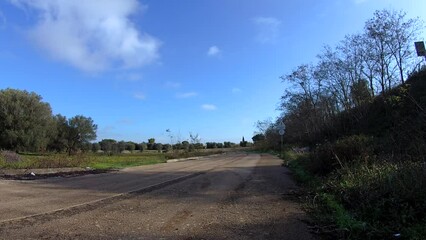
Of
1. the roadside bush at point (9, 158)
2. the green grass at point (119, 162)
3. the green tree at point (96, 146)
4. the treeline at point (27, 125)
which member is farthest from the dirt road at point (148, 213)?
the green tree at point (96, 146)

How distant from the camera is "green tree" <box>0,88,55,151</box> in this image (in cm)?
6488

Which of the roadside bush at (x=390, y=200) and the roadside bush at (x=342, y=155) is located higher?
the roadside bush at (x=342, y=155)

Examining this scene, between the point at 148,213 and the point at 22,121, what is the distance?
6410cm

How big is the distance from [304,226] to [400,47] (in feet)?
84.1

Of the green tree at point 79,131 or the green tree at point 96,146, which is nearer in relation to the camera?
the green tree at point 79,131

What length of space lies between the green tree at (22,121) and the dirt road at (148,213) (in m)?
56.2

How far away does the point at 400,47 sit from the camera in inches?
1164

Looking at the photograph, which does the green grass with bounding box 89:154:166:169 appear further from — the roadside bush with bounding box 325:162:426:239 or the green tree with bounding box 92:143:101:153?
the green tree with bounding box 92:143:101:153

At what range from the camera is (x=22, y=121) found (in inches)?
2608

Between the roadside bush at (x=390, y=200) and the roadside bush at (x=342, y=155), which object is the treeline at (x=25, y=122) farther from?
the roadside bush at (x=390, y=200)

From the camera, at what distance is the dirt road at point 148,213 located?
7.22 meters

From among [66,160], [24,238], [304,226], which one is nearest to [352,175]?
[304,226]

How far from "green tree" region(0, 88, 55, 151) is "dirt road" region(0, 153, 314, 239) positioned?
5616 centimetres

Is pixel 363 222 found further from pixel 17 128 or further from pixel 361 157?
pixel 17 128
